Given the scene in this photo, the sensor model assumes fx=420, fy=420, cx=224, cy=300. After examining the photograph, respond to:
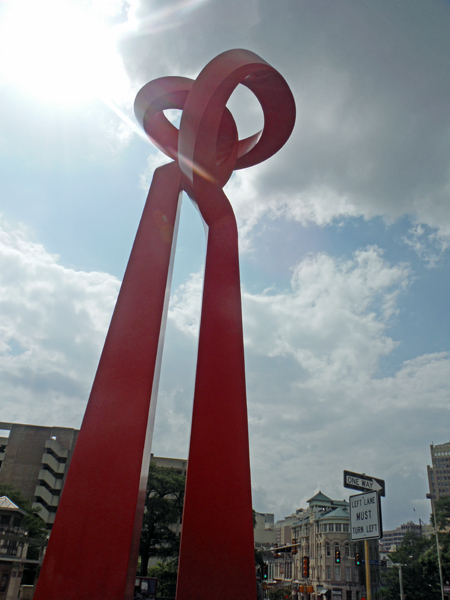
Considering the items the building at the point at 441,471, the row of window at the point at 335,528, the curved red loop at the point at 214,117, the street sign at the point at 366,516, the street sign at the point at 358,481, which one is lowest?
the row of window at the point at 335,528

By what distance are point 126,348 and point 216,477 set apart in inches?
103

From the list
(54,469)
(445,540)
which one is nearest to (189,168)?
(445,540)

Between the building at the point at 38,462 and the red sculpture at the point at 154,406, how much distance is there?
3881 centimetres

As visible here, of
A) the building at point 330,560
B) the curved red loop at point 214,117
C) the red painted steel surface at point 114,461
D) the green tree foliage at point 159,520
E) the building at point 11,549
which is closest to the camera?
the red painted steel surface at point 114,461

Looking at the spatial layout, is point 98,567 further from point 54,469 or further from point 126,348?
point 54,469

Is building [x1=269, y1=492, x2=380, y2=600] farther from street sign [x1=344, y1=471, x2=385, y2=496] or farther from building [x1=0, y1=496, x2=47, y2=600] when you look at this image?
street sign [x1=344, y1=471, x2=385, y2=496]

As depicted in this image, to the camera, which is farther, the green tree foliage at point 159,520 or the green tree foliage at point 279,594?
the green tree foliage at point 279,594

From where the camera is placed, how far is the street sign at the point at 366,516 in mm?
8320

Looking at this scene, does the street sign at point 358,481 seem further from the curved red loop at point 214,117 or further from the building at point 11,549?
the building at point 11,549

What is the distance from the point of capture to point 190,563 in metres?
5.91

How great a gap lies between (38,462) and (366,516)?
43.3 m

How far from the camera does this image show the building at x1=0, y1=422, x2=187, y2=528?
42.2 meters

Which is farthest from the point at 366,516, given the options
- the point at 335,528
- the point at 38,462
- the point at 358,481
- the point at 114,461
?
the point at 335,528

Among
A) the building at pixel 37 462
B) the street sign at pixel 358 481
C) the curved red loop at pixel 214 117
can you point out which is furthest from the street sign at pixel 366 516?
the building at pixel 37 462
